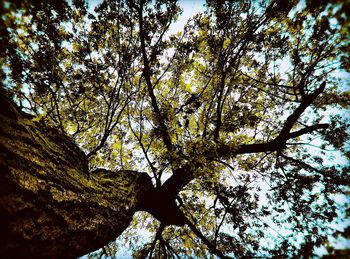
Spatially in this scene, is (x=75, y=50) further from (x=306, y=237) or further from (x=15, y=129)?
(x=306, y=237)

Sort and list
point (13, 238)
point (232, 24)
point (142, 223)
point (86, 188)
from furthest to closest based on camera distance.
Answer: point (142, 223)
point (232, 24)
point (86, 188)
point (13, 238)

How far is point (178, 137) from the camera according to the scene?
22.6 feet

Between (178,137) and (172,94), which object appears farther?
(172,94)

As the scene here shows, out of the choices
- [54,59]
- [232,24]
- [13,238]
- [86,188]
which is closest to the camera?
[13,238]

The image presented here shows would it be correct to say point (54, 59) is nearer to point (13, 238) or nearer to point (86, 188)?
point (86, 188)

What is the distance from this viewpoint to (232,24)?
5.90 meters

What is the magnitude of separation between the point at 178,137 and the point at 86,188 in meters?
4.08

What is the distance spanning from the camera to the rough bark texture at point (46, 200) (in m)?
1.71

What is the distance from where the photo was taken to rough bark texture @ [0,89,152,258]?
5.60ft

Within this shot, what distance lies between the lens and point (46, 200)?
7.24 feet

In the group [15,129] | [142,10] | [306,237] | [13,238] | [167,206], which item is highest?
[142,10]

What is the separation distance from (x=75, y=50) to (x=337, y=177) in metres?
9.50

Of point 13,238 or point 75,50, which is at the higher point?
point 75,50

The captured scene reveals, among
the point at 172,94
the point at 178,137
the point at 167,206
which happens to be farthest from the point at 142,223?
the point at 172,94
